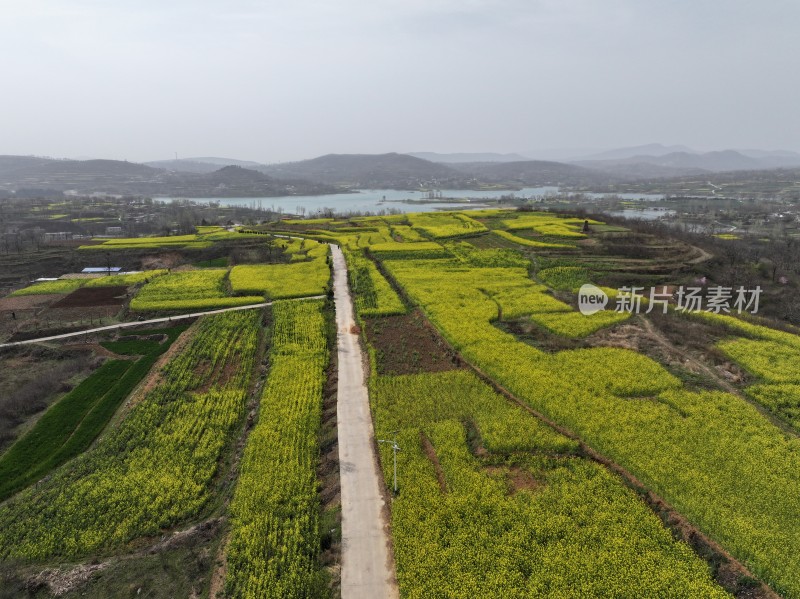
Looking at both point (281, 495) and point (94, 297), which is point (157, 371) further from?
point (94, 297)

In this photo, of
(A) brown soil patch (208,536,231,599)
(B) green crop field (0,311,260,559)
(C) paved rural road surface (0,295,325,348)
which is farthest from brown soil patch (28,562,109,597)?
(C) paved rural road surface (0,295,325,348)

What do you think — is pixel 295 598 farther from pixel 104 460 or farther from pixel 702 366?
pixel 702 366

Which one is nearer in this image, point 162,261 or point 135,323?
point 135,323

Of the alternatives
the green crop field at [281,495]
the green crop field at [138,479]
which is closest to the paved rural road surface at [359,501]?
the green crop field at [281,495]

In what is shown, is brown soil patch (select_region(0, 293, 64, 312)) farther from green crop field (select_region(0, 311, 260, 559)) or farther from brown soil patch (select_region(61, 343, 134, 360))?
green crop field (select_region(0, 311, 260, 559))

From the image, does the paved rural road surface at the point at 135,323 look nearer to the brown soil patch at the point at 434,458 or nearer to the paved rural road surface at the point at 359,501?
the paved rural road surface at the point at 359,501

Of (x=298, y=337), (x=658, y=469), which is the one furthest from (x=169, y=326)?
(x=658, y=469)

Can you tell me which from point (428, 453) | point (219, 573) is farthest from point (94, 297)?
point (428, 453)
